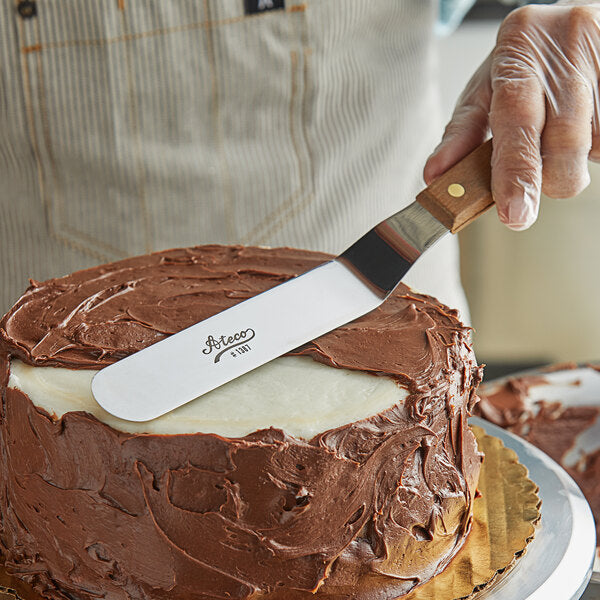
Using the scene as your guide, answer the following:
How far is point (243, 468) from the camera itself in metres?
0.78

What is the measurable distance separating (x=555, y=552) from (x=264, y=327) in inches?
16.9

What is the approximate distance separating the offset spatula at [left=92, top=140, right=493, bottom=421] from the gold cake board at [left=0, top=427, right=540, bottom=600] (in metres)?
0.28

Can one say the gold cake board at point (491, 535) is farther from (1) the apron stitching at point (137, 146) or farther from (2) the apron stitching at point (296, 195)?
(1) the apron stitching at point (137, 146)

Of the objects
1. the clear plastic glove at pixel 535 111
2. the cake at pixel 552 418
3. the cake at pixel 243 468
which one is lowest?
the cake at pixel 552 418

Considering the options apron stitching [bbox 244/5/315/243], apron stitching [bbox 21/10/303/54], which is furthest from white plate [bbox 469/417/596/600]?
apron stitching [bbox 21/10/303/54]

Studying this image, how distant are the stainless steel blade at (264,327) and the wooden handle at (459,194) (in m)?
0.02

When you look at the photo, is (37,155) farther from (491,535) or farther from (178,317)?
(491,535)

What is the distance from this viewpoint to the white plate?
2.88 feet

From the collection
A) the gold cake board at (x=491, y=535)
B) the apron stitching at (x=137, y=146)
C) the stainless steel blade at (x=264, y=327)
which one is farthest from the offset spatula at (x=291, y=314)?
the apron stitching at (x=137, y=146)

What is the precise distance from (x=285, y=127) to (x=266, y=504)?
90 centimetres

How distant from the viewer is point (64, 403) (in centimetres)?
82

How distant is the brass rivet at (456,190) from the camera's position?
3.34 feet

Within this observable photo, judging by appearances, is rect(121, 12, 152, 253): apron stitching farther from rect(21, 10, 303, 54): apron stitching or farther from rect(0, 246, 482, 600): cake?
rect(0, 246, 482, 600): cake

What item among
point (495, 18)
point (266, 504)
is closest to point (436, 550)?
point (266, 504)
